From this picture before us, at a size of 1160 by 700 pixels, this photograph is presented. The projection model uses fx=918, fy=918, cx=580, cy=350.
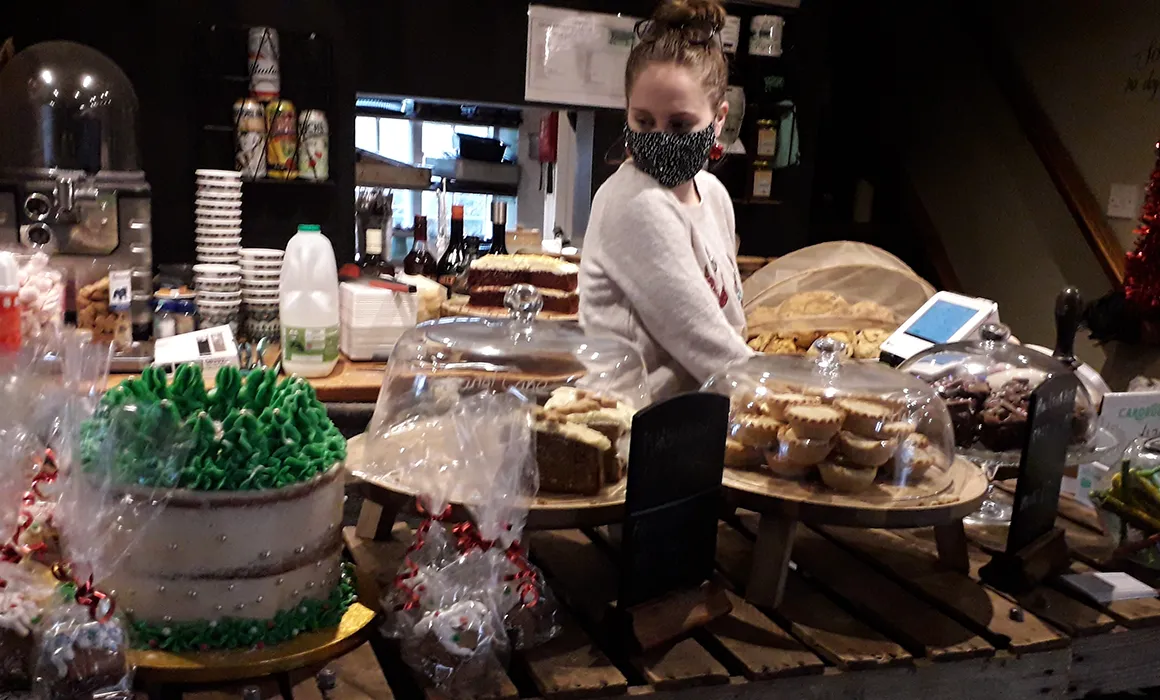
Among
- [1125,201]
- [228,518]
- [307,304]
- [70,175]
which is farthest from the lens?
[1125,201]

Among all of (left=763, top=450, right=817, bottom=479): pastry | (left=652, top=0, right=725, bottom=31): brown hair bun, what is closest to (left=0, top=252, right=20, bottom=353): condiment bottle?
(left=652, top=0, right=725, bottom=31): brown hair bun

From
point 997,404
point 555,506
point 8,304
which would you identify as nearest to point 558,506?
point 555,506

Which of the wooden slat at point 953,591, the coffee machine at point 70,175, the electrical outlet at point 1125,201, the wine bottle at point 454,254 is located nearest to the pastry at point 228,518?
the wooden slat at point 953,591

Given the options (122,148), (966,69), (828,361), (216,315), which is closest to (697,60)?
(828,361)

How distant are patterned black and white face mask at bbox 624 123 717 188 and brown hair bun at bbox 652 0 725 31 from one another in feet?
0.61

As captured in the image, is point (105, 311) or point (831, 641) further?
point (105, 311)

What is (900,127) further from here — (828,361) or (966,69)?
(828,361)

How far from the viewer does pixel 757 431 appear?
46.1 inches

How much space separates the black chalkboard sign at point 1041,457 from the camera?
1.19 metres

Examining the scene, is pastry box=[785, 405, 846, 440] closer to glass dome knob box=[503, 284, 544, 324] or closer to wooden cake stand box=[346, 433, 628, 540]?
wooden cake stand box=[346, 433, 628, 540]

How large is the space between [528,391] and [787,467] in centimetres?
36

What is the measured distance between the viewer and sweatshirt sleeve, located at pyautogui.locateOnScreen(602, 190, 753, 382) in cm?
155

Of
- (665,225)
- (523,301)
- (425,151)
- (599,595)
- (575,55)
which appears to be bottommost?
(599,595)

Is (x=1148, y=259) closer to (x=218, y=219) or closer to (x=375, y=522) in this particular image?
(x=375, y=522)
